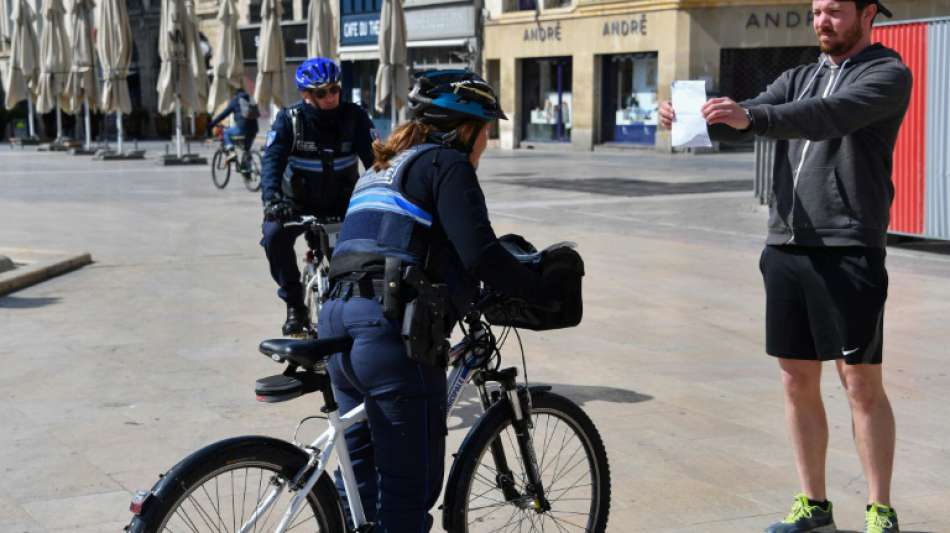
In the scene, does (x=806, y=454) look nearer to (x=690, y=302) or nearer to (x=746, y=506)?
(x=746, y=506)

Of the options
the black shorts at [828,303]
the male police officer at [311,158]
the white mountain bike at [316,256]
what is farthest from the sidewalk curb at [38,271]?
the black shorts at [828,303]

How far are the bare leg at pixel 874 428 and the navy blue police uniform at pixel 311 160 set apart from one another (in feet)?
11.8

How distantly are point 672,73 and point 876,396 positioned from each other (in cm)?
2807

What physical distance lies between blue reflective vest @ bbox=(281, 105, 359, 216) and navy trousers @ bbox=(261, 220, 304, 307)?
0.64ft

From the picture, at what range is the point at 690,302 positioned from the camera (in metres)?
9.70

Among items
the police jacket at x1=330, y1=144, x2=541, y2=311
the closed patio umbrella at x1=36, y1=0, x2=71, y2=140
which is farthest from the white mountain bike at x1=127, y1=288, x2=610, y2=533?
the closed patio umbrella at x1=36, y1=0, x2=71, y2=140

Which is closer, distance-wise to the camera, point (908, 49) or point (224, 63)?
point (908, 49)

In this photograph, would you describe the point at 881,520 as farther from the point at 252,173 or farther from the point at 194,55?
the point at 194,55

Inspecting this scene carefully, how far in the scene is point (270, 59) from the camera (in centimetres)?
2767

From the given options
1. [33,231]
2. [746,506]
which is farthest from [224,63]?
[746,506]

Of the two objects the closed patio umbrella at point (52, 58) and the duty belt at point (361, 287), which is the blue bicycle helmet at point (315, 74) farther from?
the closed patio umbrella at point (52, 58)

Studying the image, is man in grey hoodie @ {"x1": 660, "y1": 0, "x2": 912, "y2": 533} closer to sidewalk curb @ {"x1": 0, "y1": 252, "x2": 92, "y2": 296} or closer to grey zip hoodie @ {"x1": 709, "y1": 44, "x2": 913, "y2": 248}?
grey zip hoodie @ {"x1": 709, "y1": 44, "x2": 913, "y2": 248}

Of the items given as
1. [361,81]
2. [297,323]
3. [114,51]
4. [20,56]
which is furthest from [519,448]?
[361,81]

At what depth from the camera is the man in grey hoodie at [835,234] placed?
421cm
